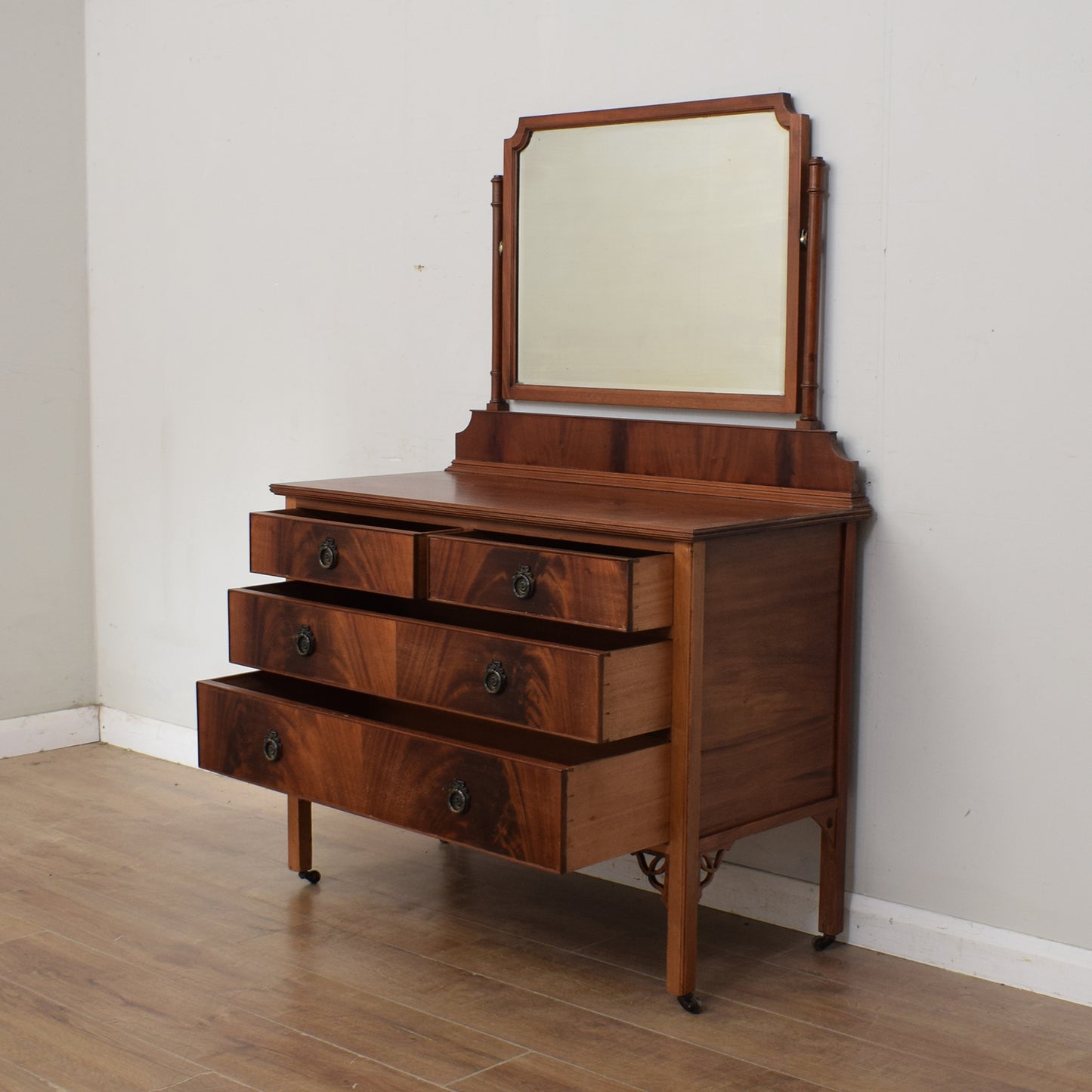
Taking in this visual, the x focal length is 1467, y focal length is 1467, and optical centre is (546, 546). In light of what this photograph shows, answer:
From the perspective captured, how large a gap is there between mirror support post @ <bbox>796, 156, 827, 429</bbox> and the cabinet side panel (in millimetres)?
218

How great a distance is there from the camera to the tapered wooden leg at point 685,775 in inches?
87.0

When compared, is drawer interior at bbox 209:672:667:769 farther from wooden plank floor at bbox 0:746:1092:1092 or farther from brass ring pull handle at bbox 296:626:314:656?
wooden plank floor at bbox 0:746:1092:1092

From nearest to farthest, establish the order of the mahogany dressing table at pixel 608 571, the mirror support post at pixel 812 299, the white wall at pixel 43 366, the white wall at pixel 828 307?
the mahogany dressing table at pixel 608 571 < the white wall at pixel 828 307 < the mirror support post at pixel 812 299 < the white wall at pixel 43 366

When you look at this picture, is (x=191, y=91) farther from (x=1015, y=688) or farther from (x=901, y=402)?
(x=1015, y=688)

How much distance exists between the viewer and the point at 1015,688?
2416 millimetres

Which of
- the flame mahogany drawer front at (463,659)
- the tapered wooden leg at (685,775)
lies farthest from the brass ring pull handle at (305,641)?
the tapered wooden leg at (685,775)

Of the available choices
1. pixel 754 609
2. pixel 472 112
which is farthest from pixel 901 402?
pixel 472 112

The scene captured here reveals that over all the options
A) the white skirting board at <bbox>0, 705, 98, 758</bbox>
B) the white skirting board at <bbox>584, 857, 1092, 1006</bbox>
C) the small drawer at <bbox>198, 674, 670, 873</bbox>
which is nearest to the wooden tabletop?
the small drawer at <bbox>198, 674, 670, 873</bbox>

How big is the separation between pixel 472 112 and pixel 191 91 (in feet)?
3.06

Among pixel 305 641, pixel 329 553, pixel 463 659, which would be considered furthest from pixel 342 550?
pixel 463 659

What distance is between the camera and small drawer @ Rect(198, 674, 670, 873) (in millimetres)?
2178

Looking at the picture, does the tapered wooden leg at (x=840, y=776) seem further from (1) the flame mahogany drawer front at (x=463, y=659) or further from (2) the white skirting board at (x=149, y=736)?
(2) the white skirting board at (x=149, y=736)

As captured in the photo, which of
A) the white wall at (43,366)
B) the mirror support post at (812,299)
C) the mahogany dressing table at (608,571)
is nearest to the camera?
the mahogany dressing table at (608,571)

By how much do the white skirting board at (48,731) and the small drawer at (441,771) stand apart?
133 centimetres
